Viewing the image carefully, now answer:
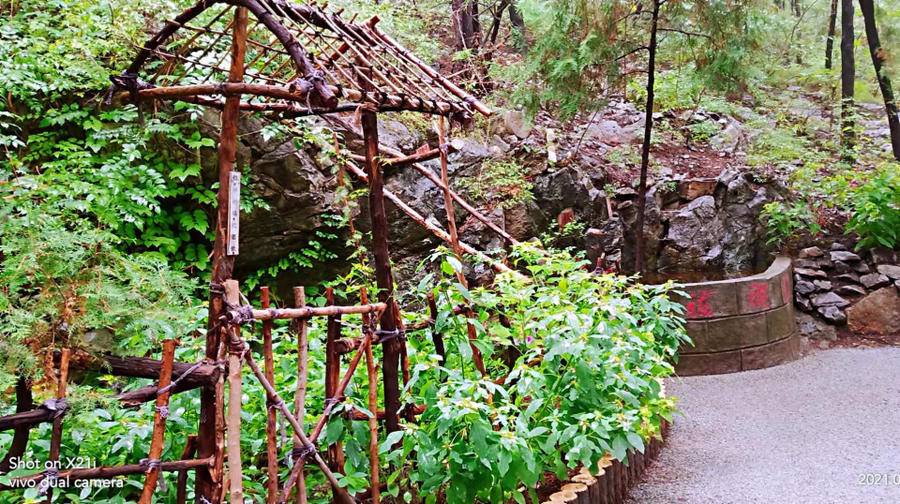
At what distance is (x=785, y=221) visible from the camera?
7.20 meters

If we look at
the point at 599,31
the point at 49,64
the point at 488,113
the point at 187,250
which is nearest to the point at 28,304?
the point at 488,113

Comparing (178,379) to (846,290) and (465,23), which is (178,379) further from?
(465,23)

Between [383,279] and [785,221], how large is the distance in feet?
20.5

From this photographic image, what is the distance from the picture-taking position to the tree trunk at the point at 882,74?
26.2ft

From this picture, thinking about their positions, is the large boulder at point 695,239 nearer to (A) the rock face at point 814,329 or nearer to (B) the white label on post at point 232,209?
(A) the rock face at point 814,329

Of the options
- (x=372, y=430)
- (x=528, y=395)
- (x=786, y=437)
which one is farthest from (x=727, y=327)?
(x=372, y=430)

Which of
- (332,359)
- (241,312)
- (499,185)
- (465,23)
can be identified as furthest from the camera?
(465,23)

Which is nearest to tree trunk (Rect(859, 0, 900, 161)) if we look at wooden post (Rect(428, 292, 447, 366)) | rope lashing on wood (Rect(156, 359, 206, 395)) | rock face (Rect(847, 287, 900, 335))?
rock face (Rect(847, 287, 900, 335))

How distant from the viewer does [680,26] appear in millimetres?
6348

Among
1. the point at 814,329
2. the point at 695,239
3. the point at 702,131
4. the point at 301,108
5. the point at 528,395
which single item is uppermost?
the point at 702,131

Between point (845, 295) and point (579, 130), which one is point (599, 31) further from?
point (845, 295)

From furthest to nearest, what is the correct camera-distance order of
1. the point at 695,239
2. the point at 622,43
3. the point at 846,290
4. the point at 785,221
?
the point at 695,239 < the point at 785,221 < the point at 846,290 < the point at 622,43

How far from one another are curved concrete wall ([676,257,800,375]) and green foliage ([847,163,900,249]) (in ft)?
7.64

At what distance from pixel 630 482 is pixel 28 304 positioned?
2967mm
